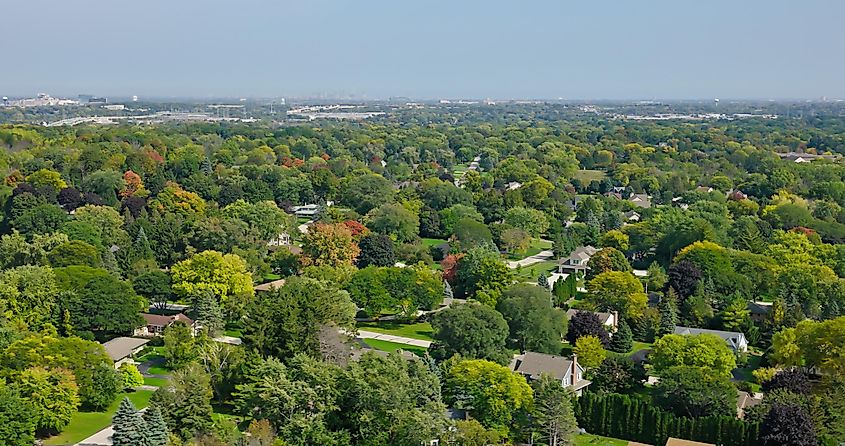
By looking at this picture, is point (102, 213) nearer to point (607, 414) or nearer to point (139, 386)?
point (139, 386)

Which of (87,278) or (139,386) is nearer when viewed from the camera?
(139,386)

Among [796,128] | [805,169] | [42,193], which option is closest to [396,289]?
[42,193]

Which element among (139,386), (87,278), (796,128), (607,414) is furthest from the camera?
(796,128)

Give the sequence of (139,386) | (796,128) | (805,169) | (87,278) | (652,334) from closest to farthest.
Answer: (139,386)
(87,278)
(652,334)
(805,169)
(796,128)

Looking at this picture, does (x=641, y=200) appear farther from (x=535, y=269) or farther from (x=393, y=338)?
(x=393, y=338)

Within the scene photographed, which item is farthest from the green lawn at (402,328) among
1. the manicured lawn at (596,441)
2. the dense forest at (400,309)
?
the manicured lawn at (596,441)

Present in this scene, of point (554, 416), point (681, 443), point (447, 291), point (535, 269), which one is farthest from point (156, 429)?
point (535, 269)

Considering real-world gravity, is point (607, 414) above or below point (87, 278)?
below

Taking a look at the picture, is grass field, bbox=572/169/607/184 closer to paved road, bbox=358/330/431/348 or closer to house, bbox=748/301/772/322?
house, bbox=748/301/772/322
